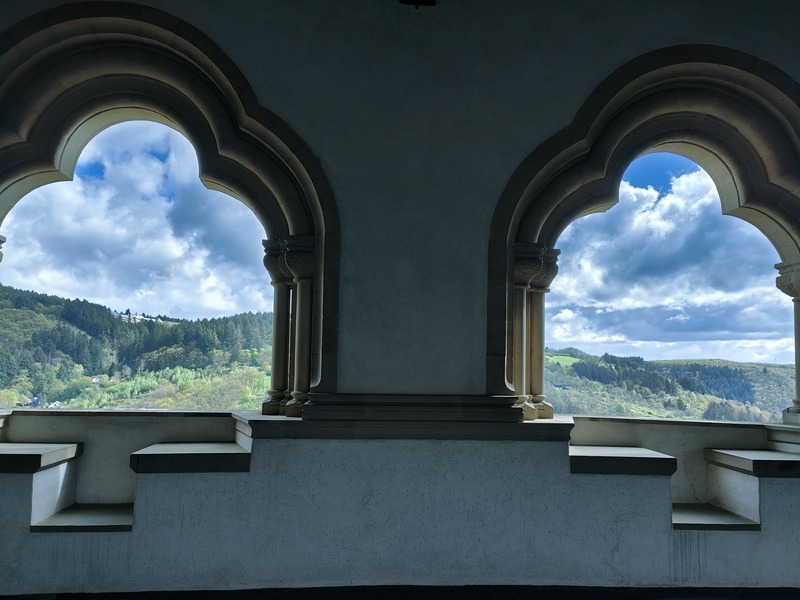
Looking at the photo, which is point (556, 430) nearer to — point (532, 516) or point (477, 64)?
point (532, 516)

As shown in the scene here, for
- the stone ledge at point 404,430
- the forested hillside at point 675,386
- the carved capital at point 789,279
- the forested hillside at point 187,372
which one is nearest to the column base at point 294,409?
the stone ledge at point 404,430

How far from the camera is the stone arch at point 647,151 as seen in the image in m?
3.64

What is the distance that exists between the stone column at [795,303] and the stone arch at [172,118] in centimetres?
300

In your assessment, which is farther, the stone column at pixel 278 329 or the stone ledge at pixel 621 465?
the stone column at pixel 278 329

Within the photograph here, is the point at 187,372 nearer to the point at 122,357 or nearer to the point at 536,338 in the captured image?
the point at 122,357

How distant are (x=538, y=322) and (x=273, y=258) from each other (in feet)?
5.65

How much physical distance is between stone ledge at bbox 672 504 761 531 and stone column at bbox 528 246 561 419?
997 millimetres

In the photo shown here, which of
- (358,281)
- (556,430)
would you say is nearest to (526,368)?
(556,430)

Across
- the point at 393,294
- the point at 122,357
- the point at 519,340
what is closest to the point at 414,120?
the point at 393,294

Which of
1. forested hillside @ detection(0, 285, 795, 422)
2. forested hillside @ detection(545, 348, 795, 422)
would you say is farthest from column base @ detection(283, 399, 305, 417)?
forested hillside @ detection(545, 348, 795, 422)

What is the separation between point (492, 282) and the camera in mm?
3586

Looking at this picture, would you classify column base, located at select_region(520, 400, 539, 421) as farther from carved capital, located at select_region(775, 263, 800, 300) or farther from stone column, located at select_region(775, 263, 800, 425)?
carved capital, located at select_region(775, 263, 800, 300)

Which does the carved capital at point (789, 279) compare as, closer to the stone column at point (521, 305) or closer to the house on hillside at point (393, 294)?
the house on hillside at point (393, 294)

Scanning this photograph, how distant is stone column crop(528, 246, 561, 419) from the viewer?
405cm
